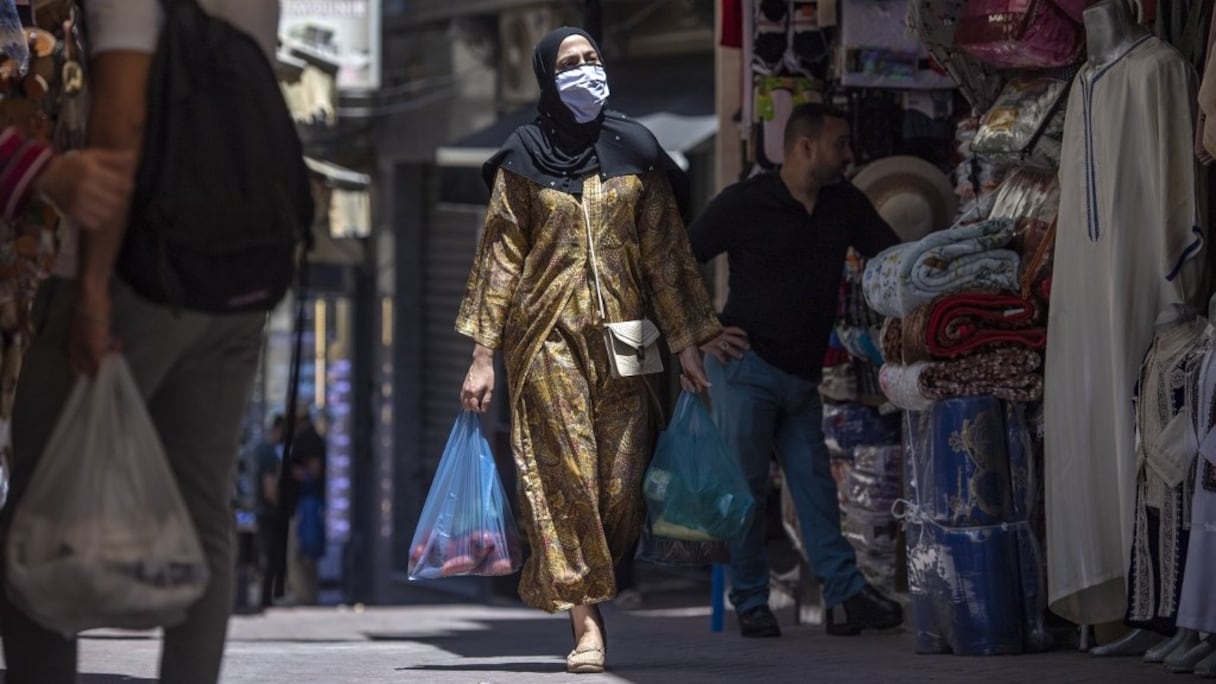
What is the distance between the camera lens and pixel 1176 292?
6.95 metres

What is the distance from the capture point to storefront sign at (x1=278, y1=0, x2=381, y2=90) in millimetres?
A: 22172

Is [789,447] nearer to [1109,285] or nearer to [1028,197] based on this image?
[1028,197]

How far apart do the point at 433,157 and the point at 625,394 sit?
15.0 metres

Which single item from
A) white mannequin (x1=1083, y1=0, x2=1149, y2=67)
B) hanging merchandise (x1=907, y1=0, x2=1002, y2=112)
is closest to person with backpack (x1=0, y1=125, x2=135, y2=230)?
white mannequin (x1=1083, y1=0, x2=1149, y2=67)

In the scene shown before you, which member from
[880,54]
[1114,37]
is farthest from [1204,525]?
[880,54]

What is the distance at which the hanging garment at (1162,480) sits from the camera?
6625 millimetres

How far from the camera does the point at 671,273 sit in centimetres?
759

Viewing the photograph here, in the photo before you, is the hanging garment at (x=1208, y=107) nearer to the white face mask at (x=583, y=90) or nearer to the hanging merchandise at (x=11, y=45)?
the white face mask at (x=583, y=90)

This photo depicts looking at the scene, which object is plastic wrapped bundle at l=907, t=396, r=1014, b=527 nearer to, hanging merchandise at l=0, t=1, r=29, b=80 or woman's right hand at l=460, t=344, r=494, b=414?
woman's right hand at l=460, t=344, r=494, b=414

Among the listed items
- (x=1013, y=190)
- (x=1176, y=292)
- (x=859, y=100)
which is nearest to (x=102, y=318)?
(x=1176, y=292)

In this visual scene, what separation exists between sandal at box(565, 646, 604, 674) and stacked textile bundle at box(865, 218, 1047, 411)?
1.35 meters

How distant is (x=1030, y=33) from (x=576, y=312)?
1.77 m

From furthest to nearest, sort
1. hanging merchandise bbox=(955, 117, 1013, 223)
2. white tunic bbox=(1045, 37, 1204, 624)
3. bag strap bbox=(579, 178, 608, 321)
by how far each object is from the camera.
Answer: hanging merchandise bbox=(955, 117, 1013, 223)
bag strap bbox=(579, 178, 608, 321)
white tunic bbox=(1045, 37, 1204, 624)

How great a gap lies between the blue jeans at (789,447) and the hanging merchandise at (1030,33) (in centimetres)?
146
